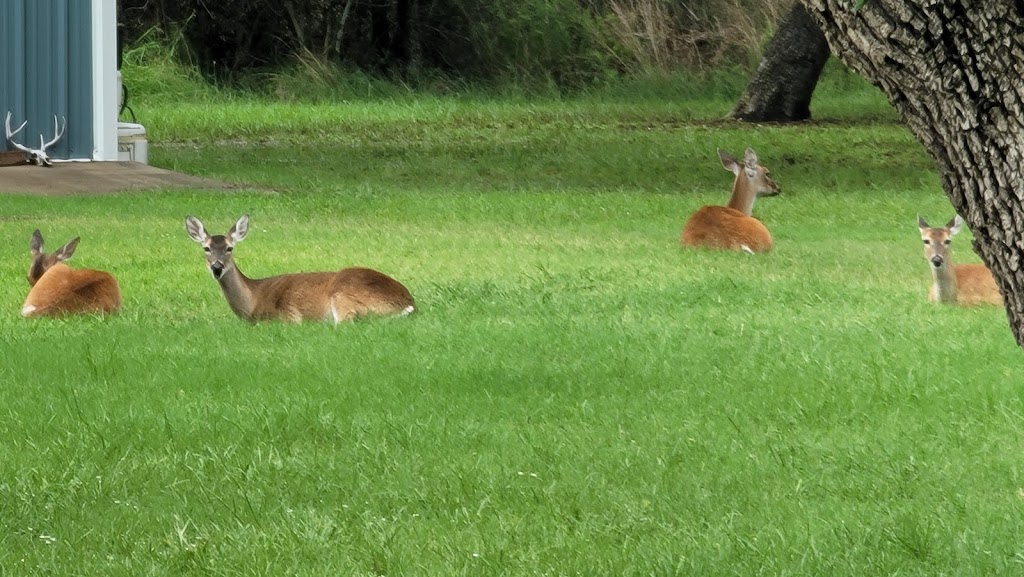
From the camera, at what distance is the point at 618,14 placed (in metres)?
32.6

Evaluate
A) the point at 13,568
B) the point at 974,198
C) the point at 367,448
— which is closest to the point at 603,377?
the point at 367,448

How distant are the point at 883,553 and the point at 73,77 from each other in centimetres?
1385

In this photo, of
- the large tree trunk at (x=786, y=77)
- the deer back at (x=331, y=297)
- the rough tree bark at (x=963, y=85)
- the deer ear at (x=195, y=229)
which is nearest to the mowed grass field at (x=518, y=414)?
the deer back at (x=331, y=297)

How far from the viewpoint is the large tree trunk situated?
977 inches

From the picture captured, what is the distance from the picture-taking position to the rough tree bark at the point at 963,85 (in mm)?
3461

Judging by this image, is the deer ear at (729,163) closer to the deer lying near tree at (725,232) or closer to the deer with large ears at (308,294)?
the deer lying near tree at (725,232)

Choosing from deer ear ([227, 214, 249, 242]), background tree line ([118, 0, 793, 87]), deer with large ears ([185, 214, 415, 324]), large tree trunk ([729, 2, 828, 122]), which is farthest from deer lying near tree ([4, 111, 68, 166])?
background tree line ([118, 0, 793, 87])

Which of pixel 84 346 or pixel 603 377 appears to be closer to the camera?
pixel 603 377

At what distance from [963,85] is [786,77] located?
21846 mm

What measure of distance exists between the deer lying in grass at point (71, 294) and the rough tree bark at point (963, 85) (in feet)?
20.1

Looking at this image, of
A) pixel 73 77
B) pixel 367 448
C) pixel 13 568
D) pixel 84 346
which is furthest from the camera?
pixel 73 77

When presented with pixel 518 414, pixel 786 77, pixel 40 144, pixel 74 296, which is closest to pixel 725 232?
pixel 74 296

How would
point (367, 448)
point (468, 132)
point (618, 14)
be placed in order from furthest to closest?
point (618, 14)
point (468, 132)
point (367, 448)

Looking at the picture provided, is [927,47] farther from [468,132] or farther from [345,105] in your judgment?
[345,105]
